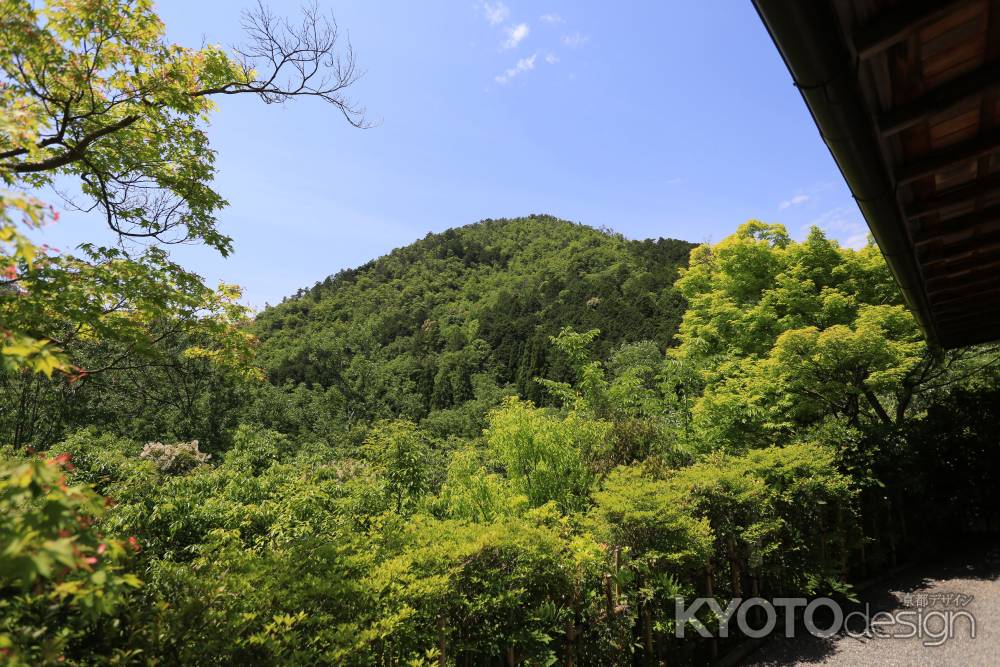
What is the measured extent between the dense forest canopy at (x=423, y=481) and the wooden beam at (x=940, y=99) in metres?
2.71

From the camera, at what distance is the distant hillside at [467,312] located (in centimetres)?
4225

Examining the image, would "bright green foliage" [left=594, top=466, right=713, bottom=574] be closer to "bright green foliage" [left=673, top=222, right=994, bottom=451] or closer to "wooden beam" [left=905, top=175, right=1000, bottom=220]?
"wooden beam" [left=905, top=175, right=1000, bottom=220]

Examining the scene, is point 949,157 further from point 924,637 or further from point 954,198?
point 924,637

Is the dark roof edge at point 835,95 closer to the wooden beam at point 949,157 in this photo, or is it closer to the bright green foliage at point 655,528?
the wooden beam at point 949,157

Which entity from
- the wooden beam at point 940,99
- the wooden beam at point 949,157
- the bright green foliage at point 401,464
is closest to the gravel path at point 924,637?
the wooden beam at point 949,157

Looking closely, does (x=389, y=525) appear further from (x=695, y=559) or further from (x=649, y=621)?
(x=695, y=559)

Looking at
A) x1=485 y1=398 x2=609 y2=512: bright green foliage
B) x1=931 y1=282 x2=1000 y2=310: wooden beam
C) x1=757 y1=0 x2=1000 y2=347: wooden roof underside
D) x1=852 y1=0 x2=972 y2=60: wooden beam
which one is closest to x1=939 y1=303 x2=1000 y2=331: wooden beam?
x1=931 y1=282 x2=1000 y2=310: wooden beam

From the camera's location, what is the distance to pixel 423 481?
7562 mm

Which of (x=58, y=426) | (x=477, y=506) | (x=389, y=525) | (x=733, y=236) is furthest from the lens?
→ (x=58, y=426)

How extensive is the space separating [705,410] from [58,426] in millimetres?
25373

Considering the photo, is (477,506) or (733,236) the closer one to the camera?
(477,506)

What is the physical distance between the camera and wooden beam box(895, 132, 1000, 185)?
5.77 ft

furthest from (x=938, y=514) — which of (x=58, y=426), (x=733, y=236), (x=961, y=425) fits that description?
(x=58, y=426)

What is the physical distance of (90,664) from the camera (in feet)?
5.99
